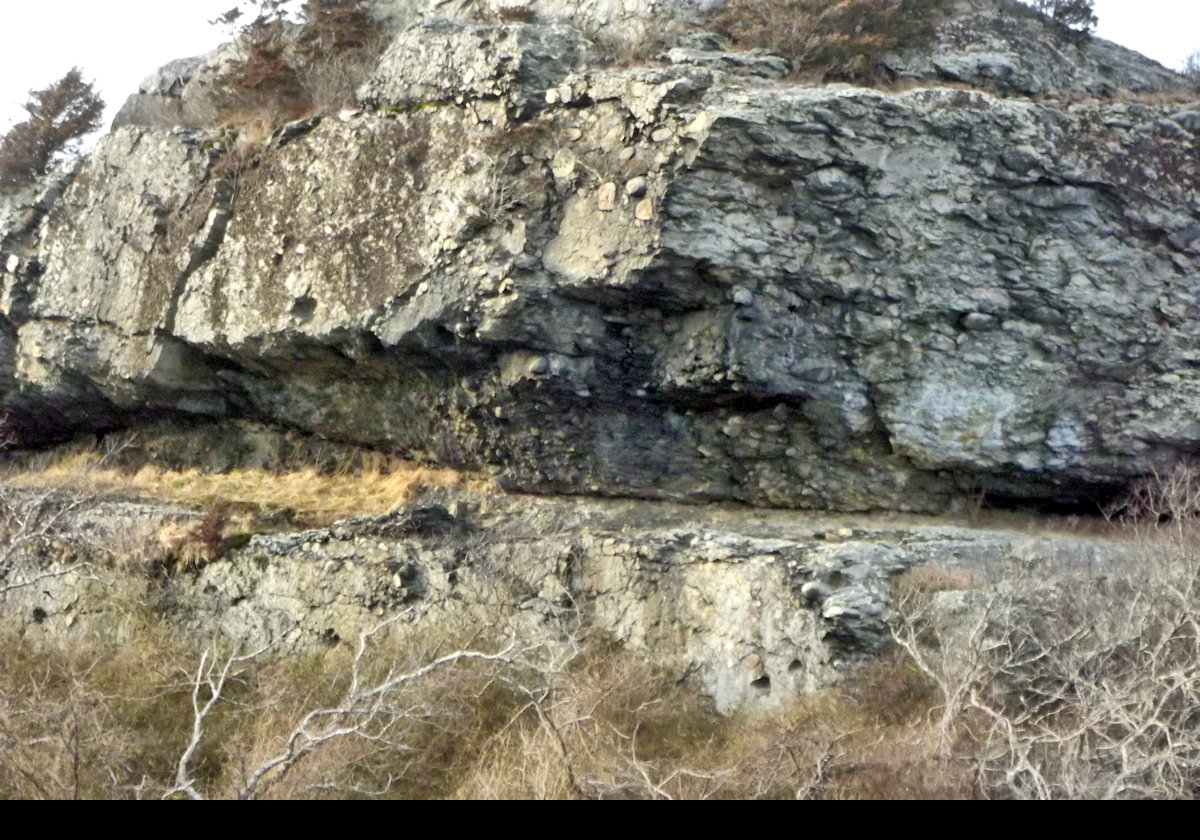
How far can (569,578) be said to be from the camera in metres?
11.7

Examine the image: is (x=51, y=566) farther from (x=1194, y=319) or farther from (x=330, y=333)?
(x=1194, y=319)

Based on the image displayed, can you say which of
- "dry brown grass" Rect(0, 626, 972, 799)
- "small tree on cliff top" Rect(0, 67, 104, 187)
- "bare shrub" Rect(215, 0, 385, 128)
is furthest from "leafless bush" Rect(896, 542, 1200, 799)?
"small tree on cliff top" Rect(0, 67, 104, 187)

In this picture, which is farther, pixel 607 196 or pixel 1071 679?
pixel 607 196

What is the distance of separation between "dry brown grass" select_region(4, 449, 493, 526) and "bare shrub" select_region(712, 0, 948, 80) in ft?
19.9

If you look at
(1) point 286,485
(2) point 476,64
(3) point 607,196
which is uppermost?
(2) point 476,64

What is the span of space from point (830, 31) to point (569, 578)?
692 cm

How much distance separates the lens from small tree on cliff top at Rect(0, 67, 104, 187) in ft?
60.3

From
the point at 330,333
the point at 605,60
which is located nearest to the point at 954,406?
the point at 605,60

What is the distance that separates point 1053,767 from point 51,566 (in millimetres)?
11369

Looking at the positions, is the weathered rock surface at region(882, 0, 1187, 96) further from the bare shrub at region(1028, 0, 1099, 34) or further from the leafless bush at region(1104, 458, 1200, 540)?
the leafless bush at region(1104, 458, 1200, 540)

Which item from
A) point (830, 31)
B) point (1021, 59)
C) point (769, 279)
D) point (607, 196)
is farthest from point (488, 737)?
point (1021, 59)

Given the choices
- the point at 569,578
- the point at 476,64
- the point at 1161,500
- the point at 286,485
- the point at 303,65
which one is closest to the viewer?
the point at 1161,500

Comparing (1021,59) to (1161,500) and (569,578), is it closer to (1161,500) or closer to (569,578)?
(1161,500)

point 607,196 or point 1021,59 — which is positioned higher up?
point 1021,59
